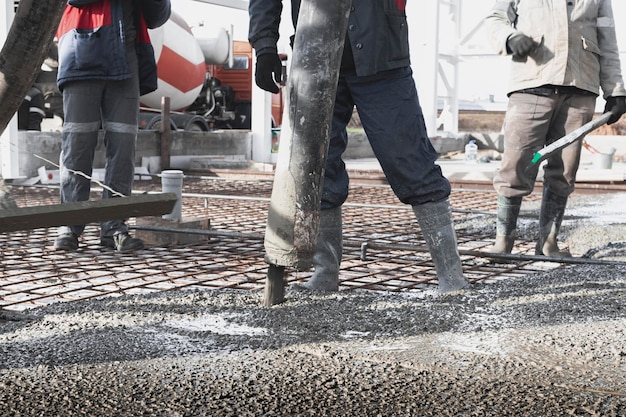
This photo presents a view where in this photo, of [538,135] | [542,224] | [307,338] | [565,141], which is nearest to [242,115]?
[542,224]

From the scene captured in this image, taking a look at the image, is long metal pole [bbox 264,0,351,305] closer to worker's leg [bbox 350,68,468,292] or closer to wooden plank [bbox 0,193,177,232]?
worker's leg [bbox 350,68,468,292]

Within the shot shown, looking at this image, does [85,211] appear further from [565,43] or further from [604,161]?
[604,161]

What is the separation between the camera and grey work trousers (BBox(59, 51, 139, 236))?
156 inches

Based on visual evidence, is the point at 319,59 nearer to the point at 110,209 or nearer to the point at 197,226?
the point at 110,209

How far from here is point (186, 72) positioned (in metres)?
10.9

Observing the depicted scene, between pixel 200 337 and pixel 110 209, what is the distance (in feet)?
1.63

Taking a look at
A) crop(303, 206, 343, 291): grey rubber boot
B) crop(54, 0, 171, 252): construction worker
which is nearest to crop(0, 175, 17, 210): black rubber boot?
crop(303, 206, 343, 291): grey rubber boot

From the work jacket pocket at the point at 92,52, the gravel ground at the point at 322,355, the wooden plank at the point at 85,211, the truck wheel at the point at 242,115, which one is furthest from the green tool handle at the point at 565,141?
the truck wheel at the point at 242,115

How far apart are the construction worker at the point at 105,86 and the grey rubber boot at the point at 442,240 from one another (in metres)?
1.67

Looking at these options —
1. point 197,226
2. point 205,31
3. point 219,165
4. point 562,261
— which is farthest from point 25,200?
point 205,31

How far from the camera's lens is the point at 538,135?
3.83m

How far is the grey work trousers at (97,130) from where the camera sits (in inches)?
156

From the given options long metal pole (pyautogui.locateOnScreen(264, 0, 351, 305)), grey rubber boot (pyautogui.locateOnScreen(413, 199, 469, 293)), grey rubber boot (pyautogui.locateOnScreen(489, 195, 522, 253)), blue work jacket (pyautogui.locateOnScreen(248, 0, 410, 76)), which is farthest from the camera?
grey rubber boot (pyautogui.locateOnScreen(489, 195, 522, 253))

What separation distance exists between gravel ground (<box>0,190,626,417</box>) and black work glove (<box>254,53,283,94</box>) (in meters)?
0.72
